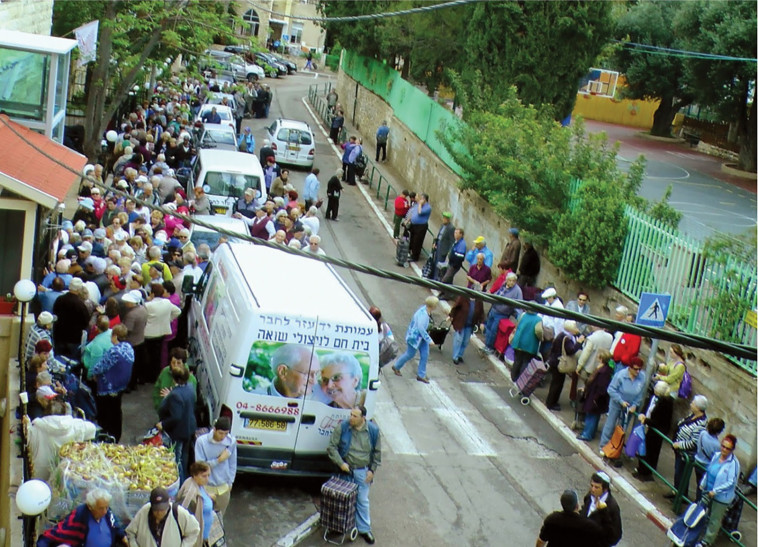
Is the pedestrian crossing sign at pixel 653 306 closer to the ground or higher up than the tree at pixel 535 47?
closer to the ground

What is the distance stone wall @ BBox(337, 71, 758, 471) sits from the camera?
13766 millimetres

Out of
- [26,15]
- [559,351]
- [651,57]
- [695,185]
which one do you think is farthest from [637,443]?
[651,57]

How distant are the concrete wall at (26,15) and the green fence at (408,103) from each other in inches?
385

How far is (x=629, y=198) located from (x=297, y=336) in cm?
956

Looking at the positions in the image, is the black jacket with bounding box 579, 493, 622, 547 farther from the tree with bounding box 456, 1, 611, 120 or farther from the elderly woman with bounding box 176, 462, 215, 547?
the tree with bounding box 456, 1, 611, 120

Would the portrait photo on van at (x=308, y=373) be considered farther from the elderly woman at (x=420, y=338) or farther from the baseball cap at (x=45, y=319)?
the elderly woman at (x=420, y=338)

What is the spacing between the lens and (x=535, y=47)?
26250 mm

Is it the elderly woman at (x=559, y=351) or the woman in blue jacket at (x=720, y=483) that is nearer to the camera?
the woman in blue jacket at (x=720, y=483)

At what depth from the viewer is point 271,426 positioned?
11305 mm

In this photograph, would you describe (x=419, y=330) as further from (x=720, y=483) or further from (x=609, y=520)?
(x=609, y=520)

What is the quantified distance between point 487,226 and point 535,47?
5519 millimetres

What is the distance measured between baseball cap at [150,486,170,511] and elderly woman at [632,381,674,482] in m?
7.32

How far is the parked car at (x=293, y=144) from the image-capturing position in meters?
33.0

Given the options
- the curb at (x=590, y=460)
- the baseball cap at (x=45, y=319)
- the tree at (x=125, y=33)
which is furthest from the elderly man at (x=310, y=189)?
the baseball cap at (x=45, y=319)
